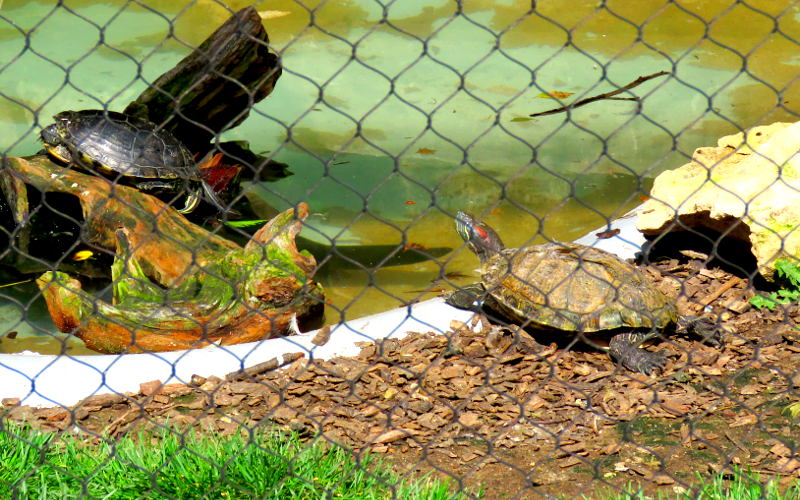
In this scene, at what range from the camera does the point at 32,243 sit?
5.44m

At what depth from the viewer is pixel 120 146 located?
5766 millimetres

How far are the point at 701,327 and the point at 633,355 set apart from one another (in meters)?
0.40

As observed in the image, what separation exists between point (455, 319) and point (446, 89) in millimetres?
4369

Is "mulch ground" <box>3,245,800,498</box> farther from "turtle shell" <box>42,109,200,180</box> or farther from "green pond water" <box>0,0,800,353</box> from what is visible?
"turtle shell" <box>42,109,200,180</box>

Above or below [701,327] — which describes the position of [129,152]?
below

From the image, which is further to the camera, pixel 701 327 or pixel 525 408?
pixel 701 327

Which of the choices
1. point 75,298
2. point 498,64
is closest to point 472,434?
point 75,298

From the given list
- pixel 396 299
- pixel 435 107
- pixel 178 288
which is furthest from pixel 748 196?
pixel 435 107

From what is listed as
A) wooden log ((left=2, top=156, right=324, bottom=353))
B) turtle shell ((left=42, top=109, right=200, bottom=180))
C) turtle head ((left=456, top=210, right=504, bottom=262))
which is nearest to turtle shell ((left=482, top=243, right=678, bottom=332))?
turtle head ((left=456, top=210, right=504, bottom=262))

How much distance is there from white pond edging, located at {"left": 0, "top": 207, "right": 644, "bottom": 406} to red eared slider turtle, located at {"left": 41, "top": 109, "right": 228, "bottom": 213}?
191 cm

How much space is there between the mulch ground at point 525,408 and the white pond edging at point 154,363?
6 centimetres

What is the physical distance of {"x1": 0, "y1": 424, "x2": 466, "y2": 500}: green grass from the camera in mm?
2701

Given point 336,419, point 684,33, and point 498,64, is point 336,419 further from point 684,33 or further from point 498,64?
point 684,33

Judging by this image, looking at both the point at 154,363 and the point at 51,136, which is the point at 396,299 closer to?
the point at 154,363
